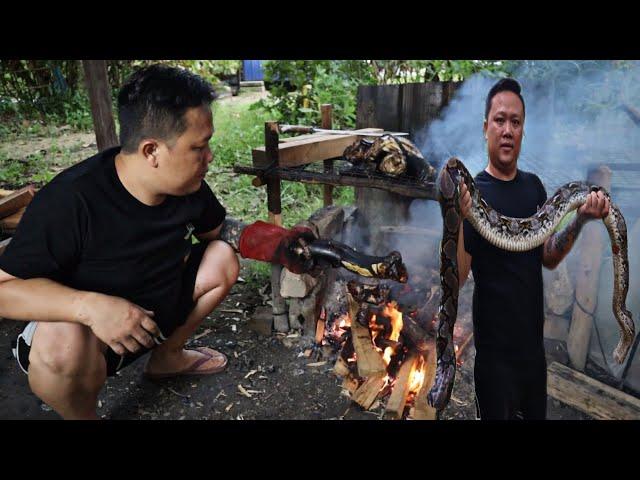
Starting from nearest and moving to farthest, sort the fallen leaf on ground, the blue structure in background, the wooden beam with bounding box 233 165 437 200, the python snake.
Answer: the python snake < the wooden beam with bounding box 233 165 437 200 < the fallen leaf on ground < the blue structure in background

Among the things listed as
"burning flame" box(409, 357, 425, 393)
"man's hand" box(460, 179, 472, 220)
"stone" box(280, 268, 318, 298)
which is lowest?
"burning flame" box(409, 357, 425, 393)

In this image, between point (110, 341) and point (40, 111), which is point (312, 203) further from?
point (40, 111)

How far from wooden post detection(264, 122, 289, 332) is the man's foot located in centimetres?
49

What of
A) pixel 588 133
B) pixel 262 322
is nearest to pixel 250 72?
pixel 262 322

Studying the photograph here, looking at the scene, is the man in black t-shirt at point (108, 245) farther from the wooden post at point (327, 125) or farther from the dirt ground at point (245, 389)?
the wooden post at point (327, 125)

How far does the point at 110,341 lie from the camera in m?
1.97

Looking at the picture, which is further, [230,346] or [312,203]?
[312,203]

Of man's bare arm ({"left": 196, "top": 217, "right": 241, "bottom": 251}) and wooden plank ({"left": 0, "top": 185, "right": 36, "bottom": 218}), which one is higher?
man's bare arm ({"left": 196, "top": 217, "right": 241, "bottom": 251})

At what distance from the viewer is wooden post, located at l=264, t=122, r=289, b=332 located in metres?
2.92

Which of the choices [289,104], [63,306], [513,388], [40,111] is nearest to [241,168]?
[63,306]

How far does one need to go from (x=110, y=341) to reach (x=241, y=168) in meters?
1.47

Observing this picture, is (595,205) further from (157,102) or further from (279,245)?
(157,102)

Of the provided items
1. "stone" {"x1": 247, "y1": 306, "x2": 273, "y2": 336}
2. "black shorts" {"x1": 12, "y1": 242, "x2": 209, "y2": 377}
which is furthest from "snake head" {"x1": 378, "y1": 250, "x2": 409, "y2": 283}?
"stone" {"x1": 247, "y1": 306, "x2": 273, "y2": 336}

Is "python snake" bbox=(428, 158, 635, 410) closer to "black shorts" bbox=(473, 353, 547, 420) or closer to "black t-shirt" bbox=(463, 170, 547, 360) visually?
"black t-shirt" bbox=(463, 170, 547, 360)
